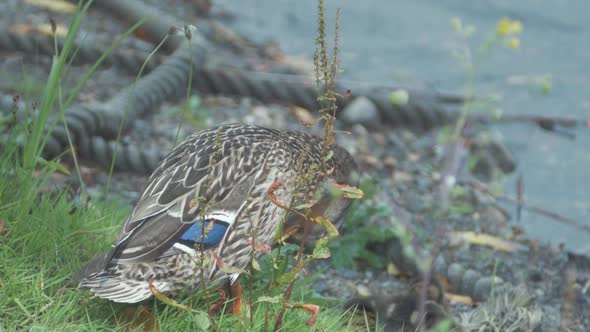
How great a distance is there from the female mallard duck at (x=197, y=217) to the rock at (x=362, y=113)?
258cm

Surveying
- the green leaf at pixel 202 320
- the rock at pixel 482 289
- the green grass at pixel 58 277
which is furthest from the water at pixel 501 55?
the green leaf at pixel 202 320

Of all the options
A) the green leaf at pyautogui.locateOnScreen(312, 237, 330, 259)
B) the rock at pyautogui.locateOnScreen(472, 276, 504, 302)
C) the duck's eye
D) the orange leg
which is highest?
the green leaf at pyautogui.locateOnScreen(312, 237, 330, 259)

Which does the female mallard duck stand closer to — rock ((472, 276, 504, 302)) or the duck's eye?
the duck's eye

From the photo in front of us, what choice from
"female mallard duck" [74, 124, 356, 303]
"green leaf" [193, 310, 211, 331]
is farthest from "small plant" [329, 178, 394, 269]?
"green leaf" [193, 310, 211, 331]

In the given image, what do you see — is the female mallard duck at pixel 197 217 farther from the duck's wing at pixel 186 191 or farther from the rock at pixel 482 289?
the rock at pixel 482 289

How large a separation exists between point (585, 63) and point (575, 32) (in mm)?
632

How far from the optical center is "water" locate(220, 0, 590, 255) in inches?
239

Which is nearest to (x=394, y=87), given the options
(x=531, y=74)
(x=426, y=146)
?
(x=426, y=146)

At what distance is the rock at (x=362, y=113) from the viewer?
614 centimetres

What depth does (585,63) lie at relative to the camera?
24.5 feet

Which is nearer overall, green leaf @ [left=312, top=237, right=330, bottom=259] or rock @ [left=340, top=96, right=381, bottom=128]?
green leaf @ [left=312, top=237, right=330, bottom=259]

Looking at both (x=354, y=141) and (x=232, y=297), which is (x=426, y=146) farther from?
(x=232, y=297)

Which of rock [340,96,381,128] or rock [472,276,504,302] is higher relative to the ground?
rock [340,96,381,128]

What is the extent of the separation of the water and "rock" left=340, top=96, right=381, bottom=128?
0.92 m
